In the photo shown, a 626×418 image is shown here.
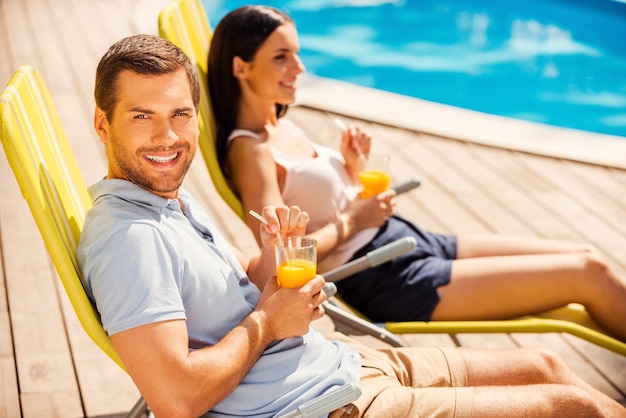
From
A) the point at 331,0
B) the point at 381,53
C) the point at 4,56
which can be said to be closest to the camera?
the point at 4,56

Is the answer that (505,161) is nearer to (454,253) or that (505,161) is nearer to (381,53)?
(454,253)

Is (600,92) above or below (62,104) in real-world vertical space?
below

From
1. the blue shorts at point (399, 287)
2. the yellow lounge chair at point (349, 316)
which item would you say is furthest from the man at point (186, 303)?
the blue shorts at point (399, 287)

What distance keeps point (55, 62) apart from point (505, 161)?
11.4 feet

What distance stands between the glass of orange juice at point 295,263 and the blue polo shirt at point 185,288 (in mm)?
113

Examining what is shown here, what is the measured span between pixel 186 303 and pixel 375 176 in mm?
1316

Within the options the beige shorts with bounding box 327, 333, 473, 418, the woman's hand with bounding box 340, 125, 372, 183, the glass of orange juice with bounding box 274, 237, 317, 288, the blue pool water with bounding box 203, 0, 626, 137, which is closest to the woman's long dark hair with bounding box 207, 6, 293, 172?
the woman's hand with bounding box 340, 125, 372, 183

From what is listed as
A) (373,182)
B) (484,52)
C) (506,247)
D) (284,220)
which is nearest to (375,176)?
(373,182)

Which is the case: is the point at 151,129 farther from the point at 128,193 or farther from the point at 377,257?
the point at 377,257

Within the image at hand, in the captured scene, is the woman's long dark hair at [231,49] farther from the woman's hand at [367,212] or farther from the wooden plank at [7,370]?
the wooden plank at [7,370]

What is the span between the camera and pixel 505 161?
5.30 m

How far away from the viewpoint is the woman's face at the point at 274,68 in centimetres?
311

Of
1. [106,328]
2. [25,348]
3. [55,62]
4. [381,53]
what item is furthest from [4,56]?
[106,328]

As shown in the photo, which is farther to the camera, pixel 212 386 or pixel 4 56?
pixel 4 56
